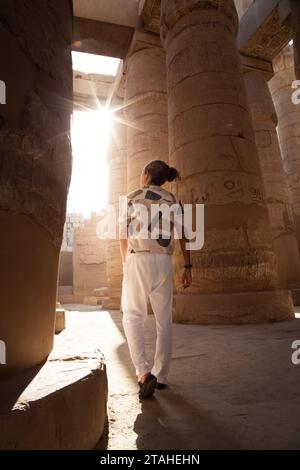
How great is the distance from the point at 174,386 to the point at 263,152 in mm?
8152

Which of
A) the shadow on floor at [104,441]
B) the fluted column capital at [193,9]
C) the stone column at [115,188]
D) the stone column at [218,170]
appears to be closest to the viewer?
the shadow on floor at [104,441]

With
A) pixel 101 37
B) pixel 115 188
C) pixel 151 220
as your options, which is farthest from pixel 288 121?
pixel 151 220

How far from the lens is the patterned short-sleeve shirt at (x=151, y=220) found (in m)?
1.98

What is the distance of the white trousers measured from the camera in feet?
6.26

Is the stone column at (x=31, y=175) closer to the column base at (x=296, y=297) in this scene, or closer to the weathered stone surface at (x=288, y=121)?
the column base at (x=296, y=297)

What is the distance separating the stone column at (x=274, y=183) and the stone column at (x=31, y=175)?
7463mm

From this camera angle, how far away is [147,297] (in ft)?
6.42

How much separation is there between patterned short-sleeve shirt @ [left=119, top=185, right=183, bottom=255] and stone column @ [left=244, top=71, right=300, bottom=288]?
6.63m

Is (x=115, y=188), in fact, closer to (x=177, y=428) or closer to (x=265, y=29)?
(x=265, y=29)

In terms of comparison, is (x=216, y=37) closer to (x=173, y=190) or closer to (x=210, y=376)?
(x=173, y=190)

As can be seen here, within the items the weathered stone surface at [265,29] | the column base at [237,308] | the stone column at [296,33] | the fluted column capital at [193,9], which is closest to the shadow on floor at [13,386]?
the column base at [237,308]

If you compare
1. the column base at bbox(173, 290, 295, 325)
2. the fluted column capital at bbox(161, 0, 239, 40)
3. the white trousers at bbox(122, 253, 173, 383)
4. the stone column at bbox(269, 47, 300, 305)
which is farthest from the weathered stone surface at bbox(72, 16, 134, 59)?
the white trousers at bbox(122, 253, 173, 383)

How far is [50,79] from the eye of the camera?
1.53 meters

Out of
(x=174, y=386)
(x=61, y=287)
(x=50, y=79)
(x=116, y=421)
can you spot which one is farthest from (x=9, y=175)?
(x=61, y=287)
